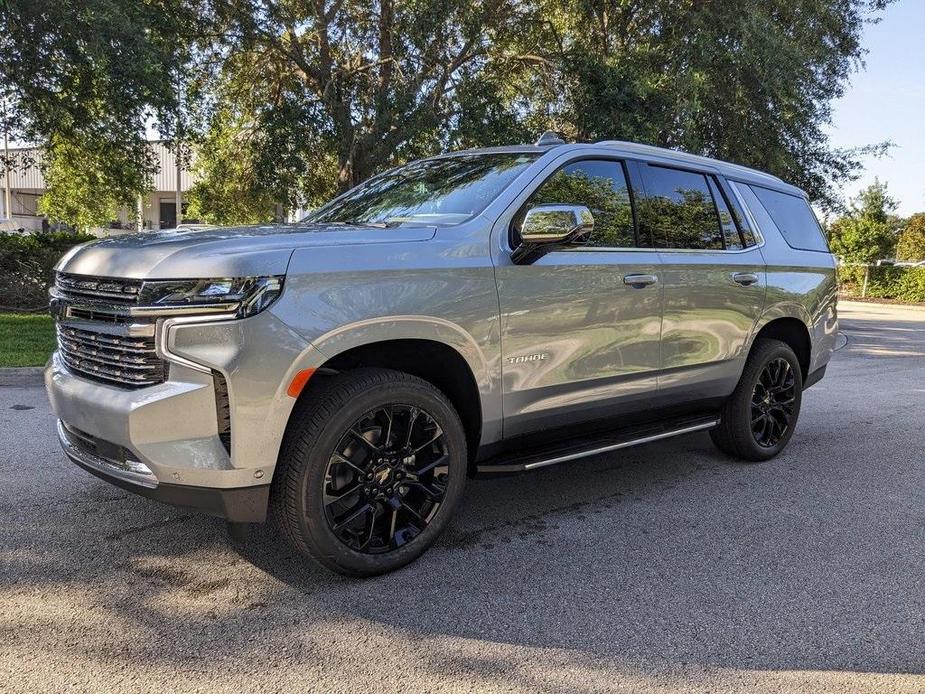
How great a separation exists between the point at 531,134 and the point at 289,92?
16.1 feet

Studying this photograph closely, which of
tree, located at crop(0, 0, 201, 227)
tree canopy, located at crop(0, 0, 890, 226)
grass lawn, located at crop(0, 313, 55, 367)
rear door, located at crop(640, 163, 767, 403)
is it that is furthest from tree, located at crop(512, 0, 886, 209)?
grass lawn, located at crop(0, 313, 55, 367)

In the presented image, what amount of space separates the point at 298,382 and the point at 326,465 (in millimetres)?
375

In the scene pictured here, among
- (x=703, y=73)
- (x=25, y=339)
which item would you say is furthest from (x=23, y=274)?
(x=703, y=73)

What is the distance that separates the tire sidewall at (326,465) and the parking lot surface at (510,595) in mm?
113

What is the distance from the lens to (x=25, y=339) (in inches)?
408

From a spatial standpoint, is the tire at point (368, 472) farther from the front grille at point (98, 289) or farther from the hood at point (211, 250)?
the front grille at point (98, 289)

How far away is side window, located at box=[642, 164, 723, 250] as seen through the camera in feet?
15.0

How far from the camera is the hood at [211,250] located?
2.90 meters

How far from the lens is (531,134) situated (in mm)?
13820

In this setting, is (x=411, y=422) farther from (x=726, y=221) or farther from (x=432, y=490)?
(x=726, y=221)

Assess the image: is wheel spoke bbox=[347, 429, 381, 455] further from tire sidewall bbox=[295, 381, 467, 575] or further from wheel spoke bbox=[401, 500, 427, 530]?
wheel spoke bbox=[401, 500, 427, 530]

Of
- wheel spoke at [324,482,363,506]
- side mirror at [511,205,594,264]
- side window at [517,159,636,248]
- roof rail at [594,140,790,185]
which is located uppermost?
roof rail at [594,140,790,185]

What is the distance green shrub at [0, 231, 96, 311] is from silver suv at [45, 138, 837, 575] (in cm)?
1204

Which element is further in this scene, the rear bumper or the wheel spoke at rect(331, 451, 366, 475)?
the wheel spoke at rect(331, 451, 366, 475)
